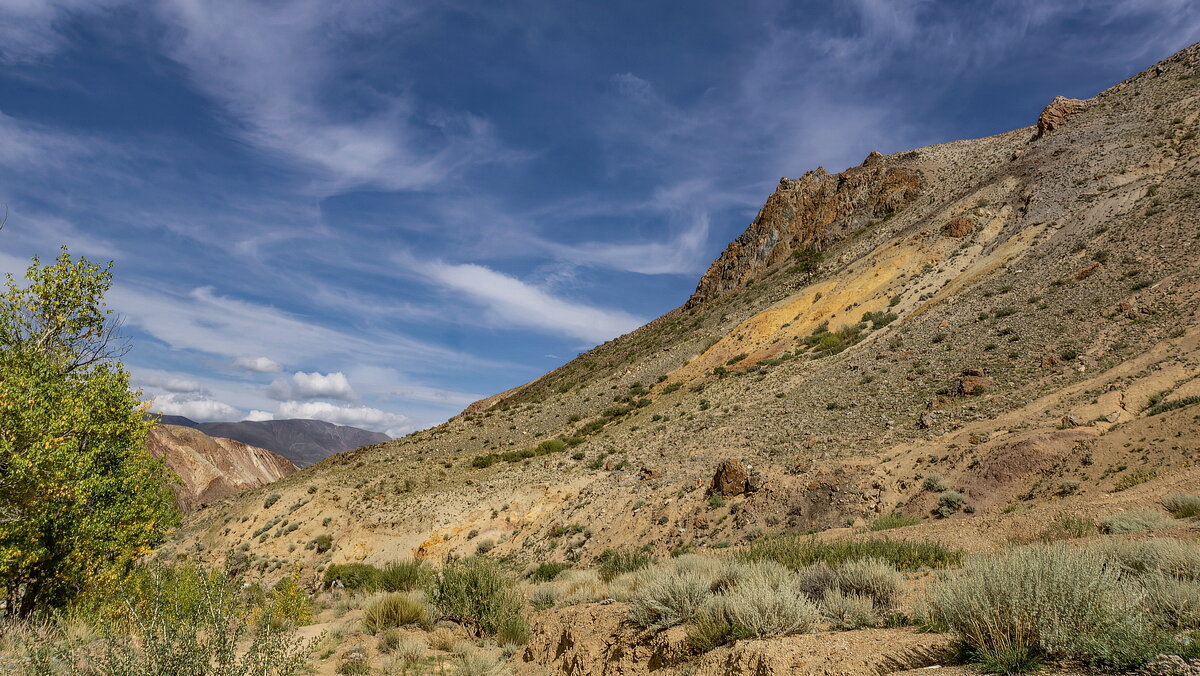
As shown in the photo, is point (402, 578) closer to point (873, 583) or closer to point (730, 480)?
point (730, 480)

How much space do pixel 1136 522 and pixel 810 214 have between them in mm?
59507

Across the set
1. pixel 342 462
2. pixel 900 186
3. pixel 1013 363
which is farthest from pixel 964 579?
pixel 900 186

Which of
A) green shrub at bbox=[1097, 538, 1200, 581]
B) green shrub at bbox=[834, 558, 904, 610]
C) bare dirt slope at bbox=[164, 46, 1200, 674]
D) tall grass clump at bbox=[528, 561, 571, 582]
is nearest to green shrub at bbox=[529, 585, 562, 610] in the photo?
bare dirt slope at bbox=[164, 46, 1200, 674]

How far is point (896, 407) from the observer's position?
20000mm

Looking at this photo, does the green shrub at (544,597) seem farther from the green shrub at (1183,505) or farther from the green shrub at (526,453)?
the green shrub at (526,453)

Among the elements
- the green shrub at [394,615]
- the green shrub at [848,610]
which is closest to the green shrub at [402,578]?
the green shrub at [394,615]

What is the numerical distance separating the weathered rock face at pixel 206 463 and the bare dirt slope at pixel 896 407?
49754 millimetres

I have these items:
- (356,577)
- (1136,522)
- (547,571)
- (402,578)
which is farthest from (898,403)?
(356,577)

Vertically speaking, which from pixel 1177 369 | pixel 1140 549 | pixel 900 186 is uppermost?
pixel 900 186

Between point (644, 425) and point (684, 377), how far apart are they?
8.89 m

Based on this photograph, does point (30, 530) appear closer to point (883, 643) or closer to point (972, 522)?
point (883, 643)

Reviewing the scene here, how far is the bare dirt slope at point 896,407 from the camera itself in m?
13.3

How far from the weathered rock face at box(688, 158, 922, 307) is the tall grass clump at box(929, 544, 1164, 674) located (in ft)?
185

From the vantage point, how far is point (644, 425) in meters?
29.3
